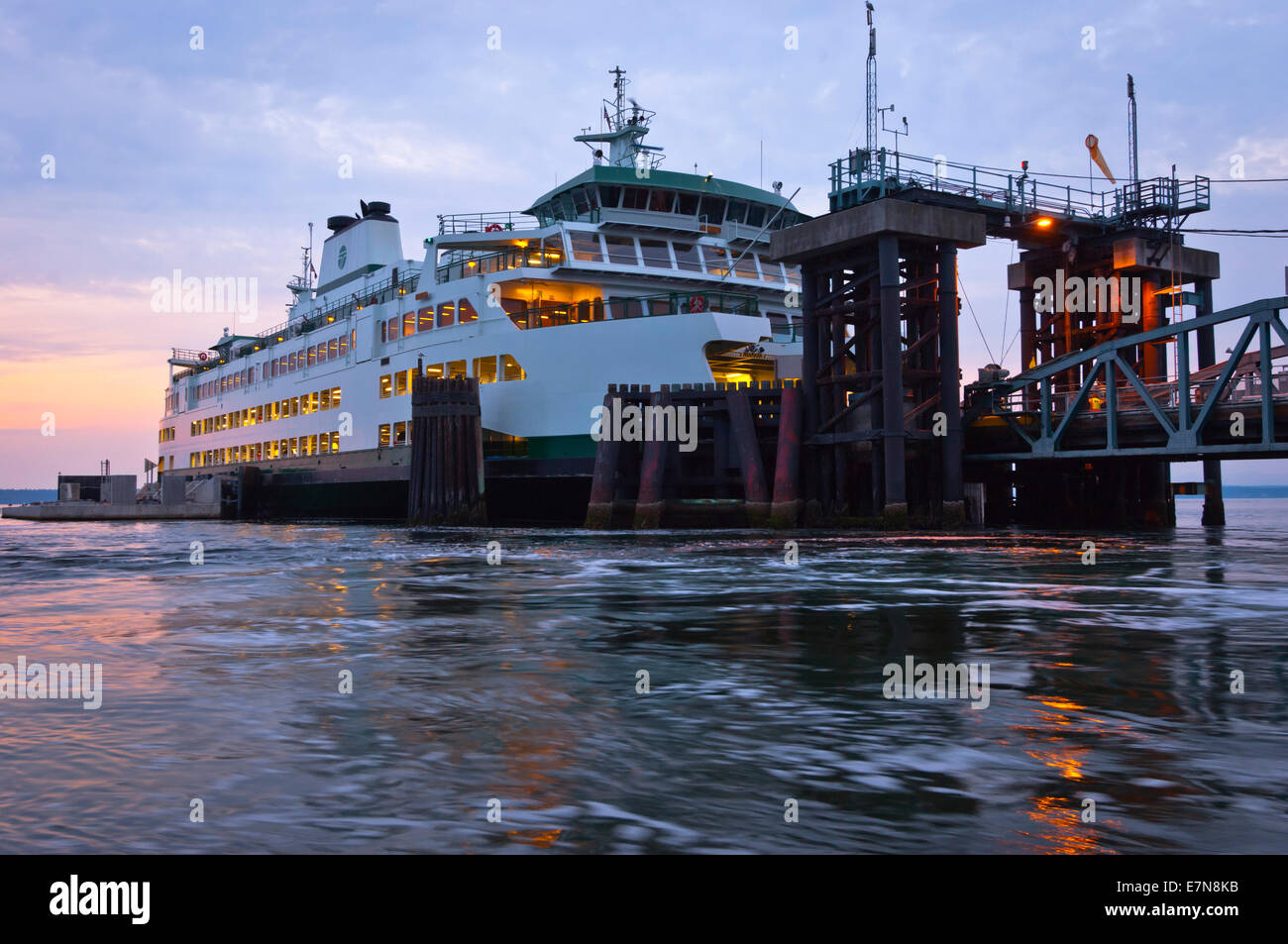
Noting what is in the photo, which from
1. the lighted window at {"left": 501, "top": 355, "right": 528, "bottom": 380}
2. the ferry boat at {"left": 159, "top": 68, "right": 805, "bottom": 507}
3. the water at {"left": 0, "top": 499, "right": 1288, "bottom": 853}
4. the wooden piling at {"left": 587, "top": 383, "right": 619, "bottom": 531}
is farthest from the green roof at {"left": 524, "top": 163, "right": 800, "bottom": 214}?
the water at {"left": 0, "top": 499, "right": 1288, "bottom": 853}

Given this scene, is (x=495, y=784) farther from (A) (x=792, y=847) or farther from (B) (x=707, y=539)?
(B) (x=707, y=539)

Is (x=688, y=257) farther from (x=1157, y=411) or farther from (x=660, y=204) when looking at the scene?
(x=1157, y=411)

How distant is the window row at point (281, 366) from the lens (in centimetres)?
4772

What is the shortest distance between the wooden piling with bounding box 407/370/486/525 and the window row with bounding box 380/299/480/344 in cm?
380

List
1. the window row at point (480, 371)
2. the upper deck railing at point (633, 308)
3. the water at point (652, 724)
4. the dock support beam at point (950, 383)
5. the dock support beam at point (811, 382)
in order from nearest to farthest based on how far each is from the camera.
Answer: the water at point (652, 724) → the dock support beam at point (950, 383) → the dock support beam at point (811, 382) → the upper deck railing at point (633, 308) → the window row at point (480, 371)

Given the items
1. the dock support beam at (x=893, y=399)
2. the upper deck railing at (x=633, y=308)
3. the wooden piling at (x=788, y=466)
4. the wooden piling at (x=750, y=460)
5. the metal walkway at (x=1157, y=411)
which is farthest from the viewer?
the upper deck railing at (x=633, y=308)

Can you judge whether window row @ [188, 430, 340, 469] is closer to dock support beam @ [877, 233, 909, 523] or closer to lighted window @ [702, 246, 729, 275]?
lighted window @ [702, 246, 729, 275]

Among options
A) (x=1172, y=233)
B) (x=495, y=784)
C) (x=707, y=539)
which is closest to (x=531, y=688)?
(x=495, y=784)

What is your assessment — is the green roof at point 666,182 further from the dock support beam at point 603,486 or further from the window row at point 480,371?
the dock support beam at point 603,486

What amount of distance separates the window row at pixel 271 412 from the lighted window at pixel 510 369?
15577 millimetres

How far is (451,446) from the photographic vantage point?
34.2 metres

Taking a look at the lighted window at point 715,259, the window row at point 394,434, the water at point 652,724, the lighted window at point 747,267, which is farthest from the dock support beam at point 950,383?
the window row at point 394,434

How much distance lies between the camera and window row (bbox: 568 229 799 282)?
36.2 metres

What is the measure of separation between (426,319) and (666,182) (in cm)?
1140
